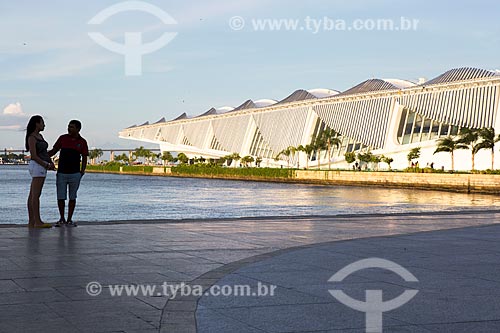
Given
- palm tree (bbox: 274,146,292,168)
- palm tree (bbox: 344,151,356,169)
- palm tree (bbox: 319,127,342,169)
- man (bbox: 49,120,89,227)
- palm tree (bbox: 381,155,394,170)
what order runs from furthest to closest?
palm tree (bbox: 274,146,292,168) → palm tree (bbox: 319,127,342,169) → palm tree (bbox: 344,151,356,169) → palm tree (bbox: 381,155,394,170) → man (bbox: 49,120,89,227)

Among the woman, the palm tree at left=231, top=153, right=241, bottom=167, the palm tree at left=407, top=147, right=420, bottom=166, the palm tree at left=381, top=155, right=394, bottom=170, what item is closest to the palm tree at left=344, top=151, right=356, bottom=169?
the palm tree at left=381, top=155, right=394, bottom=170

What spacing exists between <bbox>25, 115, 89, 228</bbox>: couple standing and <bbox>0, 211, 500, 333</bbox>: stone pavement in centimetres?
55

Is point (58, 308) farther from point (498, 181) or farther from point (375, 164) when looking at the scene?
point (375, 164)

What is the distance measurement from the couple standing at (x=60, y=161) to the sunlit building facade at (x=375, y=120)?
57.9 meters

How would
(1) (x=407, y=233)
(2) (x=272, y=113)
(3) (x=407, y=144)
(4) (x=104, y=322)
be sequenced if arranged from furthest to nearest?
(2) (x=272, y=113) < (3) (x=407, y=144) < (1) (x=407, y=233) < (4) (x=104, y=322)

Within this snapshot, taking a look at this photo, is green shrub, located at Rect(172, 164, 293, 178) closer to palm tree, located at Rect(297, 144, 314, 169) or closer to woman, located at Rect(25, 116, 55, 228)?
palm tree, located at Rect(297, 144, 314, 169)

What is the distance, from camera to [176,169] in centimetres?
12675

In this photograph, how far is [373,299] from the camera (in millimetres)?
6305

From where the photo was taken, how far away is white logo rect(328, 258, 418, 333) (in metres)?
5.54

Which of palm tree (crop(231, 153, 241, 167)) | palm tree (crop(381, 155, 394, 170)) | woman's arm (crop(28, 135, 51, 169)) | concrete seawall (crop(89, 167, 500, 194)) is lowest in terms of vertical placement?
concrete seawall (crop(89, 167, 500, 194))

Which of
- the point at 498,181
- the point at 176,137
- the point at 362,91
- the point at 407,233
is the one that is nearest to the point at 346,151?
the point at 362,91

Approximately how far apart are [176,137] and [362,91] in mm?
67716

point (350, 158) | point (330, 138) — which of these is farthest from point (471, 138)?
point (330, 138)

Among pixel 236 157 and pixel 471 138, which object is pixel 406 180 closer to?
pixel 471 138
